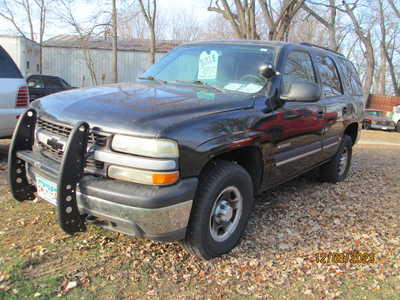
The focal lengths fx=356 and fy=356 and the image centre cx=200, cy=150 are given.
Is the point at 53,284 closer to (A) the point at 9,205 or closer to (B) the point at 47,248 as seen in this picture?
(B) the point at 47,248

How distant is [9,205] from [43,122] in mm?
1448

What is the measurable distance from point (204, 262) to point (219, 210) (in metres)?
0.45

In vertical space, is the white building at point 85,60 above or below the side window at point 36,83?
above

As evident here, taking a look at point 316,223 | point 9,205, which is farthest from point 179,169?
point 9,205

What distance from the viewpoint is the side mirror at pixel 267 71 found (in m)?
3.29

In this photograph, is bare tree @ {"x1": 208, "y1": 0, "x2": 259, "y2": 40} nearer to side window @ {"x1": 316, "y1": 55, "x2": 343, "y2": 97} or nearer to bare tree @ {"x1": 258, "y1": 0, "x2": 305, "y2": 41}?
bare tree @ {"x1": 258, "y1": 0, "x2": 305, "y2": 41}

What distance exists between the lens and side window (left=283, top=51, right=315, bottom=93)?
144 inches

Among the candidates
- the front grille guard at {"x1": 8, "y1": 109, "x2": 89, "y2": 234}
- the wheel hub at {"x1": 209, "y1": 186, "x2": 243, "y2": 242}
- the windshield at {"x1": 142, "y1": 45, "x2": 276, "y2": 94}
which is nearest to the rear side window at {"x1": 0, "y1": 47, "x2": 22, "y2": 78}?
the windshield at {"x1": 142, "y1": 45, "x2": 276, "y2": 94}

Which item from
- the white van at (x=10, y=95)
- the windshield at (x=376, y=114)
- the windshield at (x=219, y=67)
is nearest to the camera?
the windshield at (x=219, y=67)

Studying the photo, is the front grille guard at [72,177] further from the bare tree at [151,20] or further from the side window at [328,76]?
the bare tree at [151,20]

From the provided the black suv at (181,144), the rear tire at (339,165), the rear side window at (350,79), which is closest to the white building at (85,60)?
the rear side window at (350,79)

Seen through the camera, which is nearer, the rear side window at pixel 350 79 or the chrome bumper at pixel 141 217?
the chrome bumper at pixel 141 217
